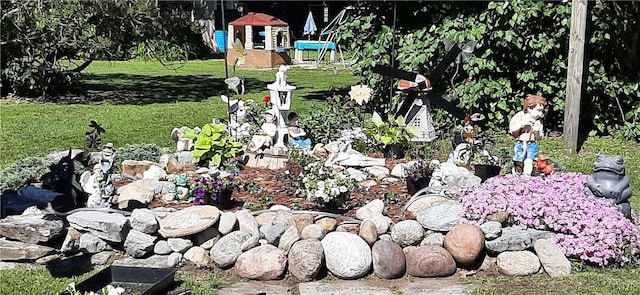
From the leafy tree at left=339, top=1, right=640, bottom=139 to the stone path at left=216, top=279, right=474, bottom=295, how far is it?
16.4 ft

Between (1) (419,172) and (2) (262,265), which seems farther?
(1) (419,172)

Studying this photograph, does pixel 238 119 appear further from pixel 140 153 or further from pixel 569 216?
pixel 569 216

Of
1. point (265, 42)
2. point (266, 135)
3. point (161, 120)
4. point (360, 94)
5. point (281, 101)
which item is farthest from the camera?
point (265, 42)

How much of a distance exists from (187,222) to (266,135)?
213 centimetres

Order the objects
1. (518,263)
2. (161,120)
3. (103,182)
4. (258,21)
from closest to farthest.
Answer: (518,263)
(103,182)
(161,120)
(258,21)

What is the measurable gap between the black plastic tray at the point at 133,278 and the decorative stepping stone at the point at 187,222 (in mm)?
521

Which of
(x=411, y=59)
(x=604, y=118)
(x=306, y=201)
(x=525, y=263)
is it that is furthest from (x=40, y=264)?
(x=604, y=118)

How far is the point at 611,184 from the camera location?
493 cm

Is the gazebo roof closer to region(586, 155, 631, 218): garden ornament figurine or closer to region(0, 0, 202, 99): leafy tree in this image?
region(0, 0, 202, 99): leafy tree

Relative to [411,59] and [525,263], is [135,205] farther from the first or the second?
[411,59]

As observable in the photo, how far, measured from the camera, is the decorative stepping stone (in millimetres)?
4762

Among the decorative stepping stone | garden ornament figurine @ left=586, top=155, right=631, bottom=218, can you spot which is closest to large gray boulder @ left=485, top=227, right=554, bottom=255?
garden ornament figurine @ left=586, top=155, right=631, bottom=218

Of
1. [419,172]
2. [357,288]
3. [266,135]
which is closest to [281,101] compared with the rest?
[266,135]

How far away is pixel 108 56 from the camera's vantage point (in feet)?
42.6
